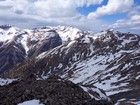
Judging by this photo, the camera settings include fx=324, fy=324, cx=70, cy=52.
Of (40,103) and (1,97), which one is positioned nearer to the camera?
(40,103)

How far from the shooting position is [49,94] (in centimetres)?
4500

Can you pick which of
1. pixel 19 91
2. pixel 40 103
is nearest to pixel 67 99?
pixel 40 103

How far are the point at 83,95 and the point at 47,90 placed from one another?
5463 mm

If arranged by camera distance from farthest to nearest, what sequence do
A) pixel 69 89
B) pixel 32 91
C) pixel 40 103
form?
pixel 69 89
pixel 32 91
pixel 40 103

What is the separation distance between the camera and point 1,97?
156 feet

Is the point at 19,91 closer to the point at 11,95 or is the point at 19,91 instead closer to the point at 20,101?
the point at 11,95

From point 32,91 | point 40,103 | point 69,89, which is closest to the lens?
point 40,103

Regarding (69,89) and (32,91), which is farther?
(69,89)

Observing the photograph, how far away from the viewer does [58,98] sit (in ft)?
143

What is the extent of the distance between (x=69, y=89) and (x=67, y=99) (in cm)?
571

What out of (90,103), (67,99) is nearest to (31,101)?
(67,99)

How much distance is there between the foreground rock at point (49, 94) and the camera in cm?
4284

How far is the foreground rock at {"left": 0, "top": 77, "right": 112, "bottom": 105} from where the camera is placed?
141 feet

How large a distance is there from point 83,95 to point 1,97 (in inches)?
474
